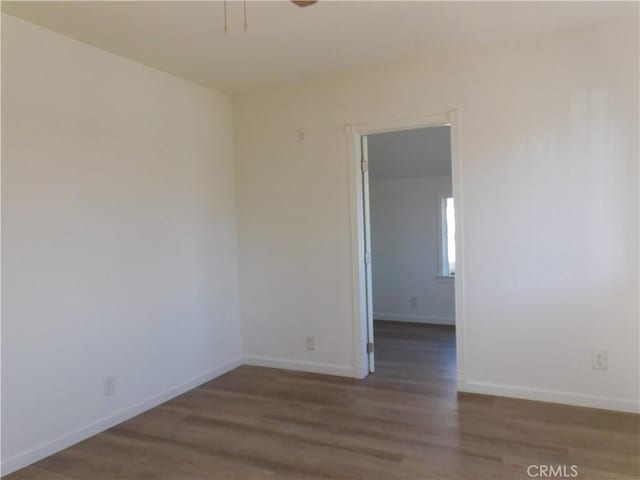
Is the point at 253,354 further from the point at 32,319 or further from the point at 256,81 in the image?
the point at 256,81

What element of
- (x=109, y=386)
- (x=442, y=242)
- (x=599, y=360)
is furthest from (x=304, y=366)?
(x=442, y=242)

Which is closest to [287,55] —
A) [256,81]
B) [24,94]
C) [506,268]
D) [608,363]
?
[256,81]

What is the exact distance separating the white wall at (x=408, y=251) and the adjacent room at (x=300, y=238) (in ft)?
5.74

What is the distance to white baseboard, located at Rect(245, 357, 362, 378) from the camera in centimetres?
405

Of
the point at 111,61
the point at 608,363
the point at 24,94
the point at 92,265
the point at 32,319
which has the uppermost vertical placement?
the point at 111,61

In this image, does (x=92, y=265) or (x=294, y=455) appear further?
(x=92, y=265)

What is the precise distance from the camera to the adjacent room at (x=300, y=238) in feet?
8.80

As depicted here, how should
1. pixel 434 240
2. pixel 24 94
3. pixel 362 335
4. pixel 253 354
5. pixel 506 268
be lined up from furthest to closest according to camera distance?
pixel 434 240, pixel 253 354, pixel 362 335, pixel 506 268, pixel 24 94

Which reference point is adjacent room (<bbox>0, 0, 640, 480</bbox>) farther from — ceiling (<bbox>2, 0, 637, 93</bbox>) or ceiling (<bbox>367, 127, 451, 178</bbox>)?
ceiling (<bbox>367, 127, 451, 178</bbox>)

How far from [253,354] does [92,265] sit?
6.21 ft

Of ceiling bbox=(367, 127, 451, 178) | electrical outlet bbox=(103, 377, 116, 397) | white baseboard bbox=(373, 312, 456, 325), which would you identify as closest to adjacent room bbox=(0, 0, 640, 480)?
electrical outlet bbox=(103, 377, 116, 397)

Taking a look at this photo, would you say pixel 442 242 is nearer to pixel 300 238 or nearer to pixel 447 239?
pixel 447 239

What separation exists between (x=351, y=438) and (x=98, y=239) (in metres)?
2.11

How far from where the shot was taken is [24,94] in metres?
2.70
